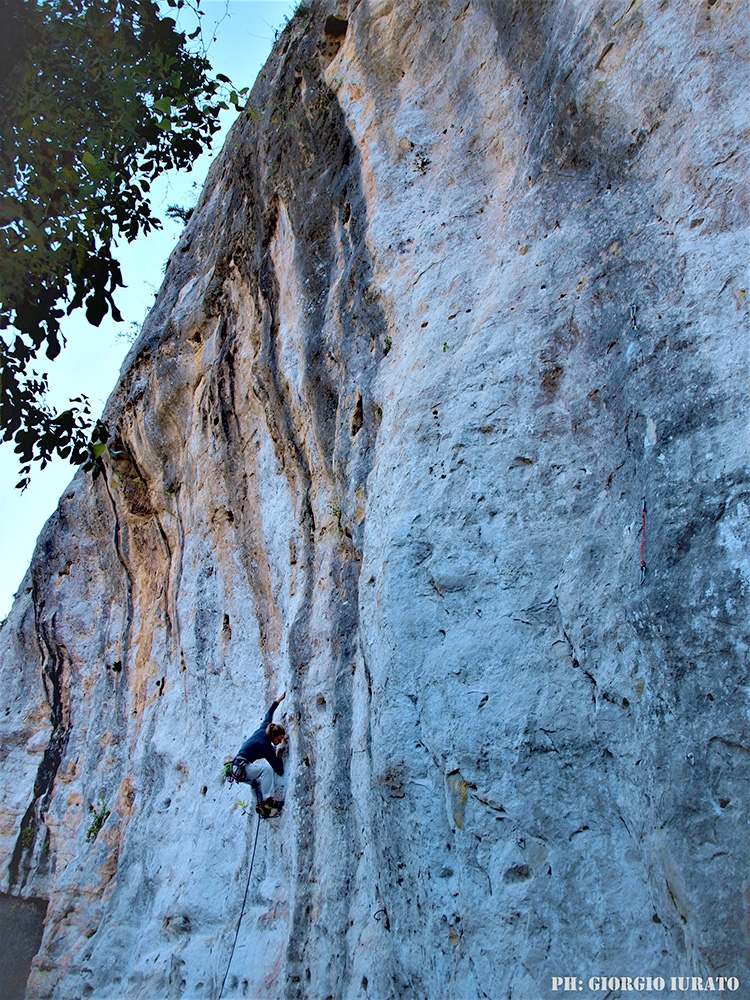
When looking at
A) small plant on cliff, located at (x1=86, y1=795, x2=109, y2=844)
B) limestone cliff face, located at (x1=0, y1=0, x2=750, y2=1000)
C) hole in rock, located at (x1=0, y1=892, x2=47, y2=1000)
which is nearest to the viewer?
limestone cliff face, located at (x1=0, y1=0, x2=750, y2=1000)

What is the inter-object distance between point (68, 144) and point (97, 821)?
5.99 m

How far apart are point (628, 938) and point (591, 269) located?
2683 millimetres

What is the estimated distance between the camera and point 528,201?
13.6 ft

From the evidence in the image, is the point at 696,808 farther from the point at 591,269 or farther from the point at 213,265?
the point at 213,265

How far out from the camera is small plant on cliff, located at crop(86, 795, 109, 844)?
748cm

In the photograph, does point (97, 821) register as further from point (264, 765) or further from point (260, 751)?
point (260, 751)

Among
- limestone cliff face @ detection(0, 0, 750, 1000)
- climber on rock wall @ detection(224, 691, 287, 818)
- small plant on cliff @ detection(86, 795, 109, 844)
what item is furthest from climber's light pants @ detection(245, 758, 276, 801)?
small plant on cliff @ detection(86, 795, 109, 844)

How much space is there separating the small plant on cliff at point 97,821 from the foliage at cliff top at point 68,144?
10.4 feet

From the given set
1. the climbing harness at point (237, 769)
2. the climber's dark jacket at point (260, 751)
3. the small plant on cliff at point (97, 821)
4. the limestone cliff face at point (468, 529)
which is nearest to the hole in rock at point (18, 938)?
the limestone cliff face at point (468, 529)

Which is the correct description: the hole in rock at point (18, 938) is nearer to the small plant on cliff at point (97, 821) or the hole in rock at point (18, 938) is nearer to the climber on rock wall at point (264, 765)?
the small plant on cliff at point (97, 821)

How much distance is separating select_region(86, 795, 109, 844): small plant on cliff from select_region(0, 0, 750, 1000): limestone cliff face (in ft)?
1.85

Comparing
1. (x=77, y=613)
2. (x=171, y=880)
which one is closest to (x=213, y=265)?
(x=77, y=613)

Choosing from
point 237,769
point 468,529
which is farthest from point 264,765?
point 468,529

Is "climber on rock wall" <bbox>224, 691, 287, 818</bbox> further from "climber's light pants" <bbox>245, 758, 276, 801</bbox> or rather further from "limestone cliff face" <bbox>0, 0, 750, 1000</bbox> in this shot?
"limestone cliff face" <bbox>0, 0, 750, 1000</bbox>
